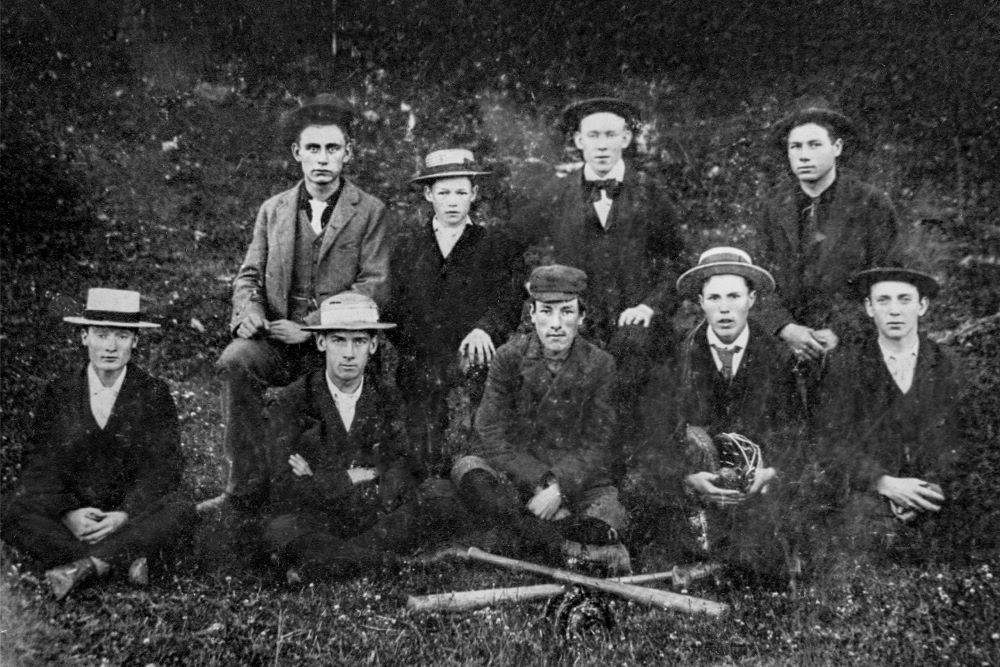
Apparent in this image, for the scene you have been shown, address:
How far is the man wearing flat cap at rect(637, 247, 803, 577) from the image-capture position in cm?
432

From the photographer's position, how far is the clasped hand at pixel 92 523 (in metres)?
4.39

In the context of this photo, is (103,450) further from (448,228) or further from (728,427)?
(728,427)

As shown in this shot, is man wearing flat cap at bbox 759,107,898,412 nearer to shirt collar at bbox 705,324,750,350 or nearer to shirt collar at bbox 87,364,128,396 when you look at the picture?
shirt collar at bbox 705,324,750,350

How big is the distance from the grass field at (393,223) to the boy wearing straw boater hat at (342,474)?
160 mm

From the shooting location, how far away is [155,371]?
14.9ft

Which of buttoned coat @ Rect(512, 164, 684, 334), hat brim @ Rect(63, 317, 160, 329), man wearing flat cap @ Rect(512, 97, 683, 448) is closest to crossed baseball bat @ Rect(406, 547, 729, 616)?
man wearing flat cap @ Rect(512, 97, 683, 448)

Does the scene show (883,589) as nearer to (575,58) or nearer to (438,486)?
(438,486)

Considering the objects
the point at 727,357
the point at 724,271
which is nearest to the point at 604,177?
the point at 724,271

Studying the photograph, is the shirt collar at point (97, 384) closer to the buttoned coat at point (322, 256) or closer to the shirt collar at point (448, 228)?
the buttoned coat at point (322, 256)

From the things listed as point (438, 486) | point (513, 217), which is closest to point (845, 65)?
point (513, 217)

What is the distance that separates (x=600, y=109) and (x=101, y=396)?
2.73 meters

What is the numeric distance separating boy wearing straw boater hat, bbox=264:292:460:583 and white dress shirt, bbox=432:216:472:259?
0.48 meters

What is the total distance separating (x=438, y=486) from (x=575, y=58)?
2126 mm

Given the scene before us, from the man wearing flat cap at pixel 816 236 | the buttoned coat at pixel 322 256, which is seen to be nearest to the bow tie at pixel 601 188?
the man wearing flat cap at pixel 816 236
